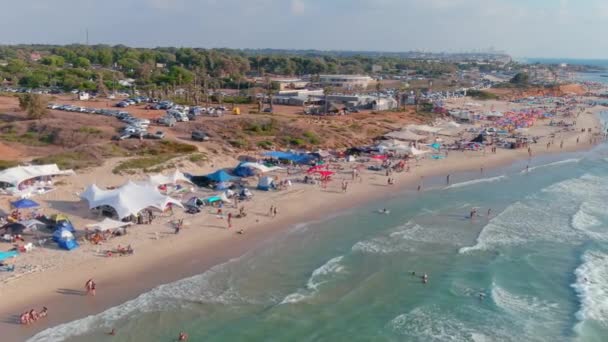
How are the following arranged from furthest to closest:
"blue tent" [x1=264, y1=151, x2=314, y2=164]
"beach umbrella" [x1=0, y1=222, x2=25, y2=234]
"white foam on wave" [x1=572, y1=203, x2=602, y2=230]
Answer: "blue tent" [x1=264, y1=151, x2=314, y2=164], "white foam on wave" [x1=572, y1=203, x2=602, y2=230], "beach umbrella" [x1=0, y1=222, x2=25, y2=234]

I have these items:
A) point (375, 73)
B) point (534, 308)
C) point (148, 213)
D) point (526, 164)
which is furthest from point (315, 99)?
point (375, 73)

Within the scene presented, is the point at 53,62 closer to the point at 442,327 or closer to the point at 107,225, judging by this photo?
the point at 107,225

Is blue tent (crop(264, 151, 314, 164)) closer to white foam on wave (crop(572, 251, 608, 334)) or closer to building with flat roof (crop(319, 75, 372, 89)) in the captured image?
white foam on wave (crop(572, 251, 608, 334))

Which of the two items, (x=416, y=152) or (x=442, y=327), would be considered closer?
(x=442, y=327)

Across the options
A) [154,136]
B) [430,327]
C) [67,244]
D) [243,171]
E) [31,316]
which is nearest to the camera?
[31,316]

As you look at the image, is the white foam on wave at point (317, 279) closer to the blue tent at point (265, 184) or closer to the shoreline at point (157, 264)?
the shoreline at point (157, 264)

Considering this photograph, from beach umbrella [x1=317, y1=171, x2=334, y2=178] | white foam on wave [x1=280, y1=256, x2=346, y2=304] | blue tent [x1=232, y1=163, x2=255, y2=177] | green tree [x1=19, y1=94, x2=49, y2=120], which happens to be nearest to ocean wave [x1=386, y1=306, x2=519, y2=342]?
white foam on wave [x1=280, y1=256, x2=346, y2=304]

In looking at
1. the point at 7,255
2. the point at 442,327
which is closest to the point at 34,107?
the point at 7,255
